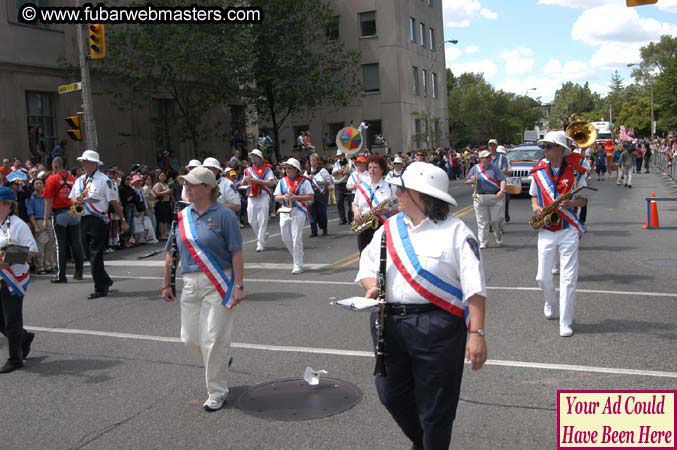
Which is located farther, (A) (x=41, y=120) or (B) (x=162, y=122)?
(B) (x=162, y=122)

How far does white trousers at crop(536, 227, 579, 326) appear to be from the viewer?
7297 millimetres

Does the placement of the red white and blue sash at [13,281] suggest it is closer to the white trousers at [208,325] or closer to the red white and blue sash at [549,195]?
the white trousers at [208,325]

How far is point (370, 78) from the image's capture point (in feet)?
167

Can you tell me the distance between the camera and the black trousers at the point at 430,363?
3742mm

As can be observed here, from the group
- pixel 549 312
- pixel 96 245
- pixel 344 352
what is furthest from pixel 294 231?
pixel 344 352

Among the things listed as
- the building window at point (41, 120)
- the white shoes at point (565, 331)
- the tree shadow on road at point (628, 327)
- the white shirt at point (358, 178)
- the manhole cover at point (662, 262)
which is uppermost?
the building window at point (41, 120)

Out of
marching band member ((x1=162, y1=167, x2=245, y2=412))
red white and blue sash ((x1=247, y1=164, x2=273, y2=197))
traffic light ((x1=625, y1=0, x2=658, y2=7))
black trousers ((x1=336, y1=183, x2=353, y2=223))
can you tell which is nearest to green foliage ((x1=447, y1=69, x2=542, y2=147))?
black trousers ((x1=336, y1=183, x2=353, y2=223))

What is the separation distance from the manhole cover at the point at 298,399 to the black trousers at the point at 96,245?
541cm

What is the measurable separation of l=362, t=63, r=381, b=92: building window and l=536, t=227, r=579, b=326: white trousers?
44.2 meters

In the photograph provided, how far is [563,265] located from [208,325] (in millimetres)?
3880

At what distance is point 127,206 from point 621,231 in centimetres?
1162

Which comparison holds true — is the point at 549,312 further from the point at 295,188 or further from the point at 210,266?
the point at 295,188

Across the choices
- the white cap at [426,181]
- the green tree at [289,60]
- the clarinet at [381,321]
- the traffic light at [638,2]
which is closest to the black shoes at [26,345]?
the clarinet at [381,321]

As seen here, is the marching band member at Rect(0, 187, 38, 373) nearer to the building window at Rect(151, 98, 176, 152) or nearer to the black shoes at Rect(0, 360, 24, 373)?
the black shoes at Rect(0, 360, 24, 373)
